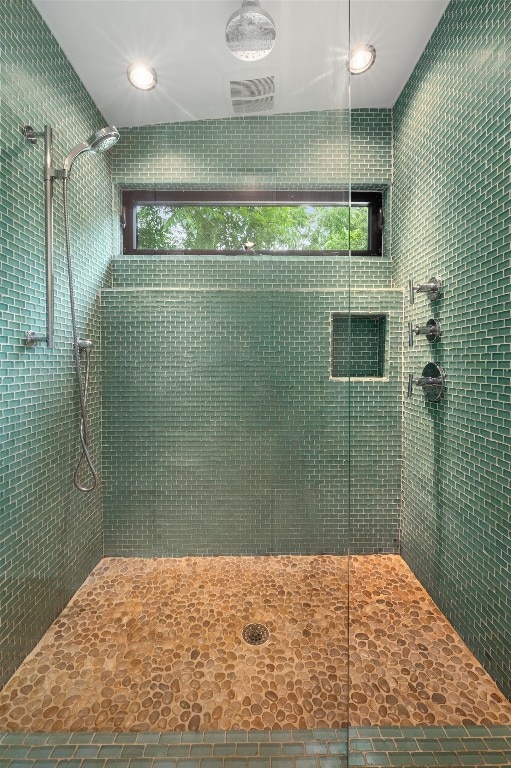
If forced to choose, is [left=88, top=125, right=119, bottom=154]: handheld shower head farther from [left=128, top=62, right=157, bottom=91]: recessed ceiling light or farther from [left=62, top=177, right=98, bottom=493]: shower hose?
[left=128, top=62, right=157, bottom=91]: recessed ceiling light

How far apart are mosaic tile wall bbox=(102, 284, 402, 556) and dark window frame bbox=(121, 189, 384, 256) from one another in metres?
0.22

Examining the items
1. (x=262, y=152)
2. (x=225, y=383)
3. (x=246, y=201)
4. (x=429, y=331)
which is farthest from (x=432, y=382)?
(x=262, y=152)

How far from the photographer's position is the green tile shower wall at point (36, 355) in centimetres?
124

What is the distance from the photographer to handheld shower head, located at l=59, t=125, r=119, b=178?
55.2 inches

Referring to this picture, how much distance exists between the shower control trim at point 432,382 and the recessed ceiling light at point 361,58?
145 cm

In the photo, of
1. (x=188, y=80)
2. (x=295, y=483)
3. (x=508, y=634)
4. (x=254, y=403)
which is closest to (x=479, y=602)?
(x=508, y=634)

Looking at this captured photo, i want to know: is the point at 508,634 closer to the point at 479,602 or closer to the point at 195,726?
the point at 479,602

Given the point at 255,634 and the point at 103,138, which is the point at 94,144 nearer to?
the point at 103,138

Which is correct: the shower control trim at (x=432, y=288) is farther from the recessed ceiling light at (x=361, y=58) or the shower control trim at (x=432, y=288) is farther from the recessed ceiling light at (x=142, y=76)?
the recessed ceiling light at (x=142, y=76)

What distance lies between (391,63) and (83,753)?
299 cm

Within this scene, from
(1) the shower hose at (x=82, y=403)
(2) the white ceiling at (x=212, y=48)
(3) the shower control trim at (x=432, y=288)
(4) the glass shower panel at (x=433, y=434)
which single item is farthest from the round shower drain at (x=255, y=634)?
(2) the white ceiling at (x=212, y=48)

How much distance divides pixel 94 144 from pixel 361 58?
4.37 feet

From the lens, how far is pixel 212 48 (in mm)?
1535

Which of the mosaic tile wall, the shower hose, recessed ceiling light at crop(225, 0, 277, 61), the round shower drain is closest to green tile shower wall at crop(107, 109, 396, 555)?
A: the mosaic tile wall
